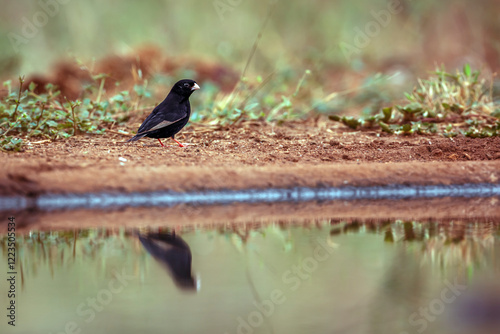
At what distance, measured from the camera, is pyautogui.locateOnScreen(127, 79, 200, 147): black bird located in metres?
8.10

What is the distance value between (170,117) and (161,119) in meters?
0.11

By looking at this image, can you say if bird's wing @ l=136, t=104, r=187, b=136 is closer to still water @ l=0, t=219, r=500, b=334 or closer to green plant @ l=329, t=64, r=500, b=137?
green plant @ l=329, t=64, r=500, b=137

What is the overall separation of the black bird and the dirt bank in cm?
18

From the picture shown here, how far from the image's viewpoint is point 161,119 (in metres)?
8.12

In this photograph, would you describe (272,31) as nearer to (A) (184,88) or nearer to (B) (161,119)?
(A) (184,88)

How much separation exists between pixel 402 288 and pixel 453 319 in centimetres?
43

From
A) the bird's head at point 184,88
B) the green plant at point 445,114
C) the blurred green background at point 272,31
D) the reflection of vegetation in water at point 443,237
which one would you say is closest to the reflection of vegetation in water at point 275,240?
the reflection of vegetation in water at point 443,237

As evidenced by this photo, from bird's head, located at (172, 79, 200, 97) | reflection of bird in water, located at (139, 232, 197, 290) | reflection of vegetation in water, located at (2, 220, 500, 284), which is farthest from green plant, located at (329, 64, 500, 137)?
reflection of bird in water, located at (139, 232, 197, 290)

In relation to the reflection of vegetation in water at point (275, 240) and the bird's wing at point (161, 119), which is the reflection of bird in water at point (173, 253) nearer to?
the reflection of vegetation in water at point (275, 240)

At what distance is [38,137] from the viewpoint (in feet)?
28.5

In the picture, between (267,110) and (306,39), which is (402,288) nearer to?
(267,110)

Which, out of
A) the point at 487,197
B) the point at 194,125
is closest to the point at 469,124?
the point at 487,197

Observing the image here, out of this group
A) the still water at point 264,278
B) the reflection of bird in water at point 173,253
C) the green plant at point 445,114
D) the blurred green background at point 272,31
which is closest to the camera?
the still water at point 264,278

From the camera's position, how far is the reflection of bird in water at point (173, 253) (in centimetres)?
443
